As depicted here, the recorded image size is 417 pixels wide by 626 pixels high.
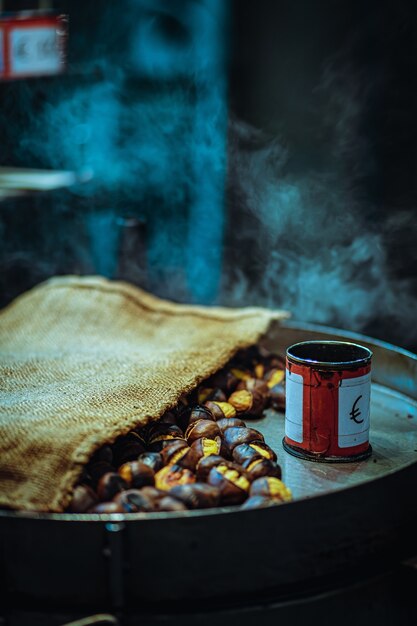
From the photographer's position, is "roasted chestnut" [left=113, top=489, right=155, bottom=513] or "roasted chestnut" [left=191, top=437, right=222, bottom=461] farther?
"roasted chestnut" [left=191, top=437, right=222, bottom=461]

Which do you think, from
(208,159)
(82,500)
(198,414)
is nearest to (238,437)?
(198,414)

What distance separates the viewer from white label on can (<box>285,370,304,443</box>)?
1.76m

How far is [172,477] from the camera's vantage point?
5.16ft

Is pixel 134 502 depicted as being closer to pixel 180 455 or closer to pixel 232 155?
pixel 180 455

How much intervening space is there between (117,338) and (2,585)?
1.22 m

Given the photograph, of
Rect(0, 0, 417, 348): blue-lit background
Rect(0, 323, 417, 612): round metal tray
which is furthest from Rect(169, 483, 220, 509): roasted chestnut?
Rect(0, 0, 417, 348): blue-lit background

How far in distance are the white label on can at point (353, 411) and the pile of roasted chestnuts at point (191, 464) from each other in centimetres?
19

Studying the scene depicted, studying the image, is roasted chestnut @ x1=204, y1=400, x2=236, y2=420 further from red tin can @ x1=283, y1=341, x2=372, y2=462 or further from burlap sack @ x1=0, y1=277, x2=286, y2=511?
red tin can @ x1=283, y1=341, x2=372, y2=462

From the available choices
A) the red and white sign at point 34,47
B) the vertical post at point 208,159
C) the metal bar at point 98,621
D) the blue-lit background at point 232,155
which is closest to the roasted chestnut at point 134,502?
the metal bar at point 98,621

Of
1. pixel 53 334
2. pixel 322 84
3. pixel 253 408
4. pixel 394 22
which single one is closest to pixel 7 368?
pixel 53 334

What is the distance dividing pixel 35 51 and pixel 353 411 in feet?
9.41

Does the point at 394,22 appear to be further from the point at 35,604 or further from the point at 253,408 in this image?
the point at 35,604

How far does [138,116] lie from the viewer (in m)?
3.51

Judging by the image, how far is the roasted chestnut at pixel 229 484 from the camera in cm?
151
